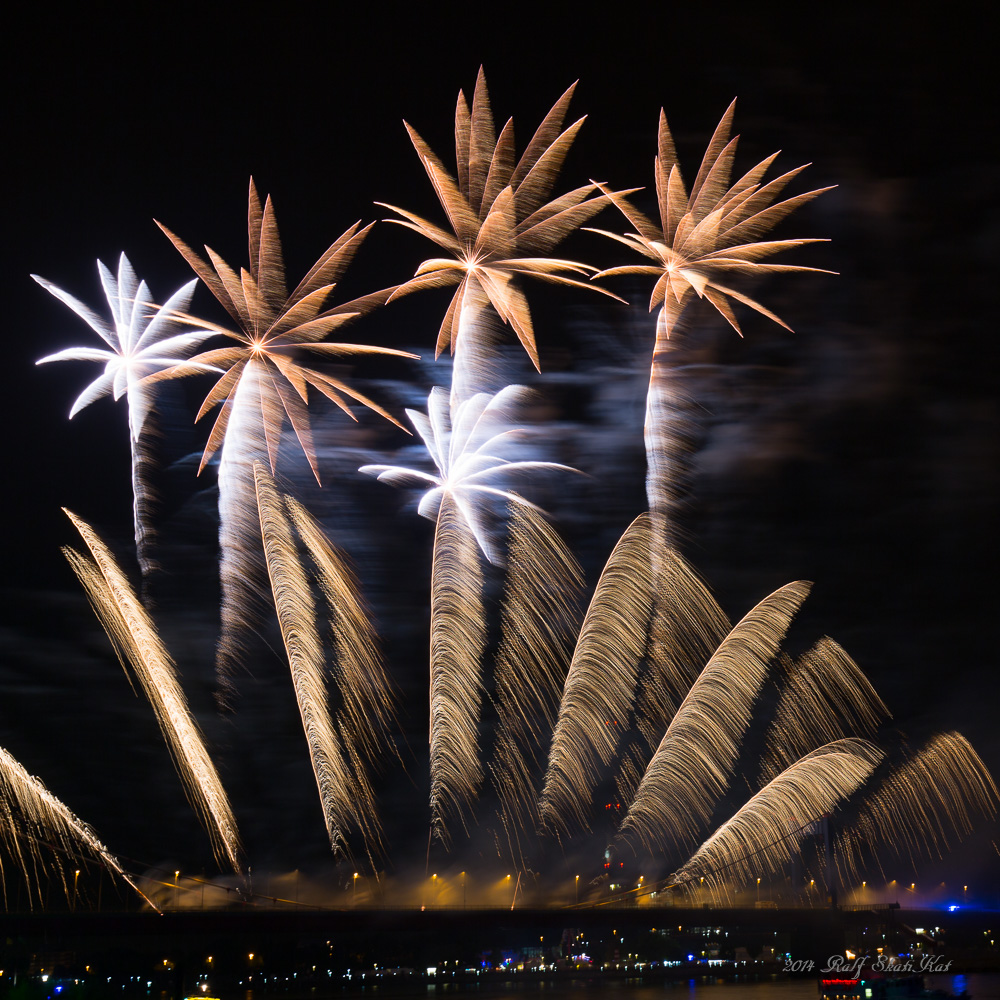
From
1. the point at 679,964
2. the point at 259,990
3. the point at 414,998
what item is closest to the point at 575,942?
the point at 679,964

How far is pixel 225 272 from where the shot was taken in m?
26.2

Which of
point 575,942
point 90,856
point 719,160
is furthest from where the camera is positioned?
point 575,942

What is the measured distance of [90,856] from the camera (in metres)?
68.2

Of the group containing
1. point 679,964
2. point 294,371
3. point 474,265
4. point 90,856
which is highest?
point 474,265

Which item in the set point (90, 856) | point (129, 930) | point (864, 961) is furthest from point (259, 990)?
point (864, 961)

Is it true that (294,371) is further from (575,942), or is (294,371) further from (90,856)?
(575,942)

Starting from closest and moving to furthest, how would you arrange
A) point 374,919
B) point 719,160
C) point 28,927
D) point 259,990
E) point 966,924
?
1. point 719,160
2. point 28,927
3. point 374,919
4. point 259,990
5. point 966,924

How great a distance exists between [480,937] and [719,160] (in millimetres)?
110726

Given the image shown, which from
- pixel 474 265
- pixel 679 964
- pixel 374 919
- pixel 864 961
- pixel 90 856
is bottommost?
pixel 679 964

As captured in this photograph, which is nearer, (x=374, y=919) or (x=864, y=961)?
(x=374, y=919)

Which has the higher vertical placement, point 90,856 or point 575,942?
point 90,856

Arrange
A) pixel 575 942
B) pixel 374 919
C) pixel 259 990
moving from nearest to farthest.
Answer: pixel 374 919 → pixel 259 990 → pixel 575 942

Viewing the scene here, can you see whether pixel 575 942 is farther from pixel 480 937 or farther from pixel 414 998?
pixel 414 998

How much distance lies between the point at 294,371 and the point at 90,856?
53.8 m
